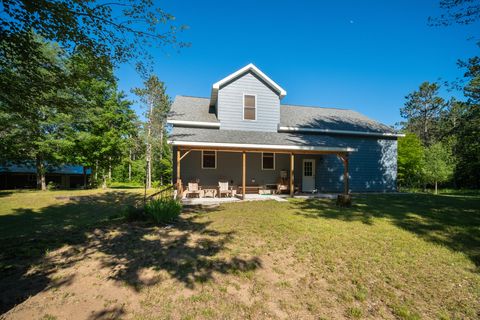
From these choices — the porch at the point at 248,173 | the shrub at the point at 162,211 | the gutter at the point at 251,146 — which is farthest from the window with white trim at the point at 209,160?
the shrub at the point at 162,211

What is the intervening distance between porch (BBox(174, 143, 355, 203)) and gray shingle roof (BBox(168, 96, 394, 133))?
88.3 inches

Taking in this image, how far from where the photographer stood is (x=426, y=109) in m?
33.7

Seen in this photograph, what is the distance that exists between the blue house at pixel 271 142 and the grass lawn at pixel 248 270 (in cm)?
578

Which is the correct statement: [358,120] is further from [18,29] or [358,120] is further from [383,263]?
[18,29]

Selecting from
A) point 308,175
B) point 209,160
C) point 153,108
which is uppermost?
point 153,108

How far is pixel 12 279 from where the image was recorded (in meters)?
3.98

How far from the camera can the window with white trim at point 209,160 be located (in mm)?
12984

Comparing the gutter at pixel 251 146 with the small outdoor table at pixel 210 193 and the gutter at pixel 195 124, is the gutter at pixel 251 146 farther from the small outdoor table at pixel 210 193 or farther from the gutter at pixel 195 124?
the gutter at pixel 195 124

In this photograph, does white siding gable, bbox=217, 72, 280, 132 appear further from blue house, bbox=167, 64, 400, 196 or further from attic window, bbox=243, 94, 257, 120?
attic window, bbox=243, 94, 257, 120

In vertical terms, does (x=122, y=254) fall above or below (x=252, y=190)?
below

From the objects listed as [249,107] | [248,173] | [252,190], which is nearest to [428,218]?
[252,190]

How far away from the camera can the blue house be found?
12643mm

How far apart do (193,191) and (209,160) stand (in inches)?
91.0

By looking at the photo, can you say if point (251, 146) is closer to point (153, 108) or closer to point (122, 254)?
point (122, 254)
